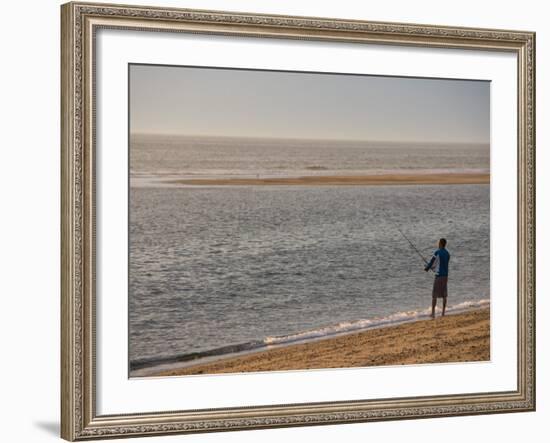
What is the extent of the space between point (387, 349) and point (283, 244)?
92 cm

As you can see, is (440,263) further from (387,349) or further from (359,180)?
(359,180)

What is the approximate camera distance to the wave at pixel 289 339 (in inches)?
292

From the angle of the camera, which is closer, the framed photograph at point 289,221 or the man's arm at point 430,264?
the framed photograph at point 289,221

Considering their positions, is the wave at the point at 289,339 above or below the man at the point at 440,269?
below

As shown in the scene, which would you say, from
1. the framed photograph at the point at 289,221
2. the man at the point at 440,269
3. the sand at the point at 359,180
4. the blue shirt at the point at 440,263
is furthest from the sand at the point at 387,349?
the sand at the point at 359,180

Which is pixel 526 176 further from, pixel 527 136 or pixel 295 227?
pixel 295 227

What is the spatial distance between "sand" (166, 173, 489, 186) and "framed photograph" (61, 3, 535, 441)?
0.01 meters

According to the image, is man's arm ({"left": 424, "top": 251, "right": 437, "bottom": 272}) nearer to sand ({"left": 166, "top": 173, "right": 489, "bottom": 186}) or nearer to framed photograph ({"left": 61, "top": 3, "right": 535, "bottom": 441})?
framed photograph ({"left": 61, "top": 3, "right": 535, "bottom": 441})

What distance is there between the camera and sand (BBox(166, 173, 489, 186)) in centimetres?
755

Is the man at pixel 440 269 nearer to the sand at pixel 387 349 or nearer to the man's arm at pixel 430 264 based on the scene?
the man's arm at pixel 430 264

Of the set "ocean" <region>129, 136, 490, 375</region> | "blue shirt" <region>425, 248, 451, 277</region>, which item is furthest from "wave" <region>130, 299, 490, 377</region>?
"blue shirt" <region>425, 248, 451, 277</region>

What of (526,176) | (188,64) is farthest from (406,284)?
(188,64)

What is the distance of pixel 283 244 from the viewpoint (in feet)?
25.3

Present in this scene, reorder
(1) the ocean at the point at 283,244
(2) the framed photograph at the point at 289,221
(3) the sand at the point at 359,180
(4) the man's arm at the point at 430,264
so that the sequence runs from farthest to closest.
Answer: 1. (4) the man's arm at the point at 430,264
2. (3) the sand at the point at 359,180
3. (1) the ocean at the point at 283,244
4. (2) the framed photograph at the point at 289,221
